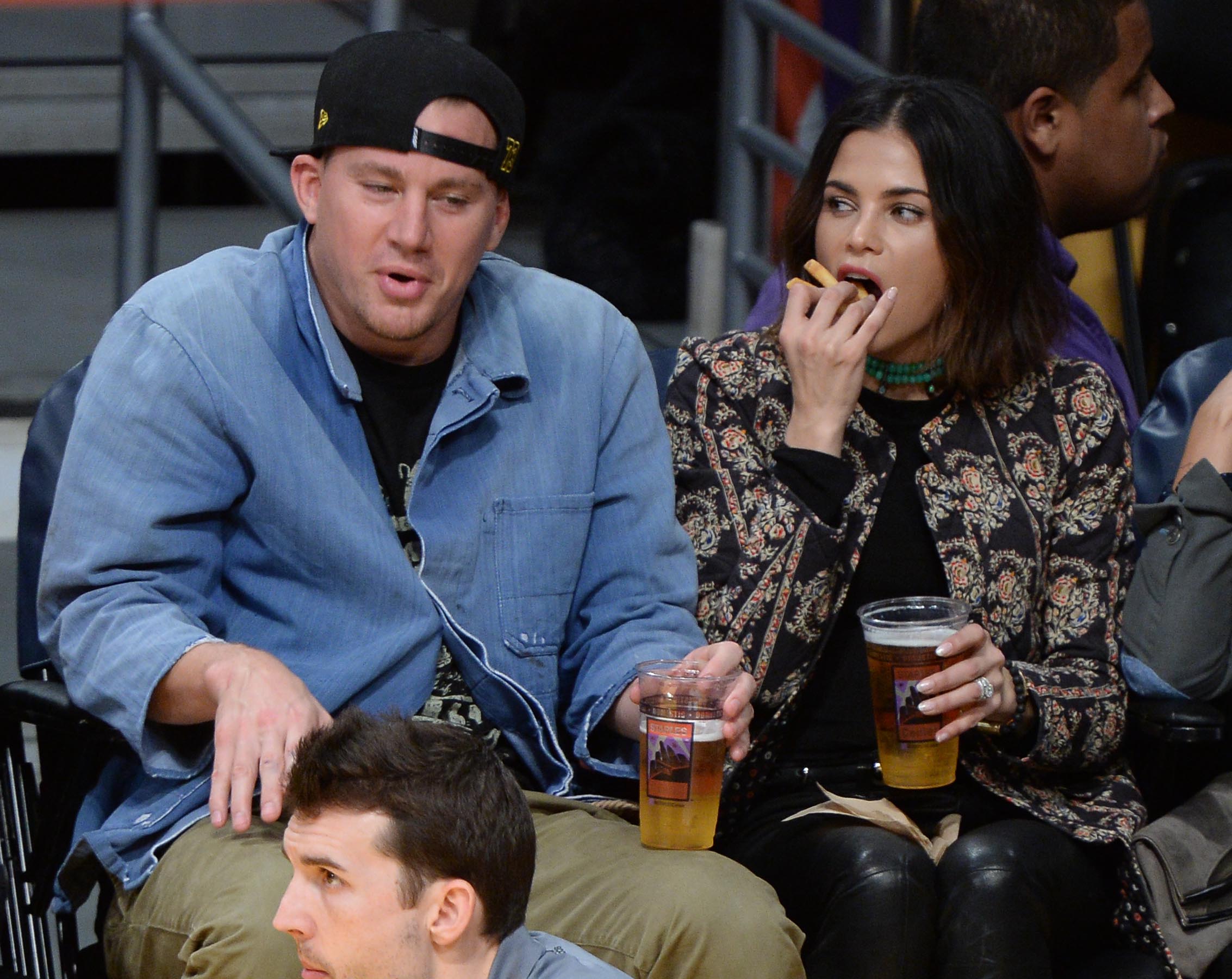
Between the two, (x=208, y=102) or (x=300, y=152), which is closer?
(x=300, y=152)

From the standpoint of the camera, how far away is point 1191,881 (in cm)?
257

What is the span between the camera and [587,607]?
259cm

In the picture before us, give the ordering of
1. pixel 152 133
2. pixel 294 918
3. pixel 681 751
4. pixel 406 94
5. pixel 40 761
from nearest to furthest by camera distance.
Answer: pixel 294 918 < pixel 681 751 < pixel 406 94 < pixel 40 761 < pixel 152 133

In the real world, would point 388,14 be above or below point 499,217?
above

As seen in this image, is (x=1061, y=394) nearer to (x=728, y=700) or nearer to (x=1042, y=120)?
(x=1042, y=120)

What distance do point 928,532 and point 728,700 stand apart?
64 cm

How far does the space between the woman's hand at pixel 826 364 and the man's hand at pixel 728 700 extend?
15.3 inches

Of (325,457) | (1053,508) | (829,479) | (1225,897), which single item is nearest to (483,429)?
(325,457)

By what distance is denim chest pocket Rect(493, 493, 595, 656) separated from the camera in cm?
249

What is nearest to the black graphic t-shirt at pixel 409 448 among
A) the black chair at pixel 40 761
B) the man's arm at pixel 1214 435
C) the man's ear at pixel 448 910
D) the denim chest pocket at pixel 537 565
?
the denim chest pocket at pixel 537 565

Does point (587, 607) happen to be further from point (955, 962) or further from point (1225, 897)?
point (1225, 897)

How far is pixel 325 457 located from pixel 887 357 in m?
0.95

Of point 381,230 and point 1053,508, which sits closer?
point 381,230

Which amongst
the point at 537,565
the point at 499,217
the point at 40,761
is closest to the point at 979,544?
the point at 537,565
